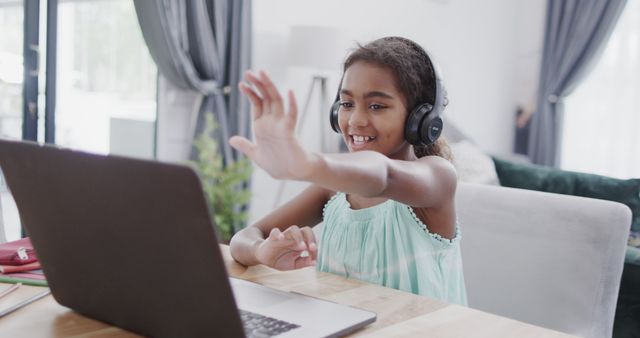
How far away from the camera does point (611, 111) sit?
5.04 m

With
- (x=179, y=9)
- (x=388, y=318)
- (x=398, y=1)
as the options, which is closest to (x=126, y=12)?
(x=179, y=9)

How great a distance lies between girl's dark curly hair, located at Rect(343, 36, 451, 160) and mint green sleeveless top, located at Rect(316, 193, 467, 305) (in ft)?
0.70

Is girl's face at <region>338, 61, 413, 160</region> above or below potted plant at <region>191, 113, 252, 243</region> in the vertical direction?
above

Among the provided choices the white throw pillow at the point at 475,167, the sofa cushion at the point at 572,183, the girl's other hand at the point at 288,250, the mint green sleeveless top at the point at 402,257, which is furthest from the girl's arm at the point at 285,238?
the white throw pillow at the point at 475,167

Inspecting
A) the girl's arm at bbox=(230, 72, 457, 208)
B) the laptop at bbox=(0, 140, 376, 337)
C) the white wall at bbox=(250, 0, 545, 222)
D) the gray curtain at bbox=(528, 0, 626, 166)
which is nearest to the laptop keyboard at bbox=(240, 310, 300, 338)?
the laptop at bbox=(0, 140, 376, 337)

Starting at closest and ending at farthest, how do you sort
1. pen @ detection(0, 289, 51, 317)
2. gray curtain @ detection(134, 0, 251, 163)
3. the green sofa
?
1. pen @ detection(0, 289, 51, 317)
2. the green sofa
3. gray curtain @ detection(134, 0, 251, 163)

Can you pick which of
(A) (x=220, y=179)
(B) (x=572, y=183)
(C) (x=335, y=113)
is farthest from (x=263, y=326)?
(A) (x=220, y=179)

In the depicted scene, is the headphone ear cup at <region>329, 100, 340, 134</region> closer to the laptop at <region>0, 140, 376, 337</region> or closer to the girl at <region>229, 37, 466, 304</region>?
the girl at <region>229, 37, 466, 304</region>

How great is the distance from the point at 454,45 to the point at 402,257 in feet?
13.0

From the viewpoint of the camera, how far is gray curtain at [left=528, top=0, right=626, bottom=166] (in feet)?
16.0

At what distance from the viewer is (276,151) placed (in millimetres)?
689

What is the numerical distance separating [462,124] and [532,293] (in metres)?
3.88

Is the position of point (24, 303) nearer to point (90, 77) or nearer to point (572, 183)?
point (572, 183)

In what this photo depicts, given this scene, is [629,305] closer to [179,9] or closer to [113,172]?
[113,172]
